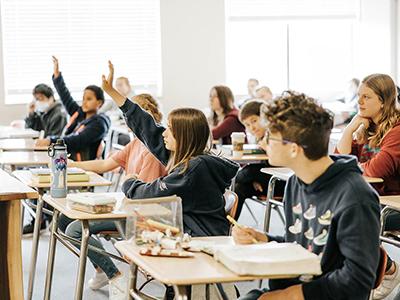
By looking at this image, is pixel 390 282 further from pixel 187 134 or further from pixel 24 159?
pixel 24 159

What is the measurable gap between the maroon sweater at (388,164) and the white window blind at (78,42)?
634cm

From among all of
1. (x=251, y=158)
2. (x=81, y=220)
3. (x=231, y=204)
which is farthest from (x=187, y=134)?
(x=251, y=158)

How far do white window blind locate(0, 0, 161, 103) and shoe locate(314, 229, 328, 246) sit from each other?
24.4 ft

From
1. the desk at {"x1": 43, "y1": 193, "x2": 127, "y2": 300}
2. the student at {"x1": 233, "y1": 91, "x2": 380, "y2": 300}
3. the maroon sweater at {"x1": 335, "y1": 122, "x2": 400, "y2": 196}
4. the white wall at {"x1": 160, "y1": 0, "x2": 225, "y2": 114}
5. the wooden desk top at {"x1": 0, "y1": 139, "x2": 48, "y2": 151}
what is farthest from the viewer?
the white wall at {"x1": 160, "y1": 0, "x2": 225, "y2": 114}

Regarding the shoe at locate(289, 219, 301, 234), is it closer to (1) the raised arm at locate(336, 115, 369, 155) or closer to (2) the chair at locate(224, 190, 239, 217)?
→ (2) the chair at locate(224, 190, 239, 217)

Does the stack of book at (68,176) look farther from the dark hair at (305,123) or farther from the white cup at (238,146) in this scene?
the dark hair at (305,123)

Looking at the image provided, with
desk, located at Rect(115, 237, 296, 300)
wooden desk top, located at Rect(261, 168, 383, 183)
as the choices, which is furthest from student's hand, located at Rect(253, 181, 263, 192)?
desk, located at Rect(115, 237, 296, 300)

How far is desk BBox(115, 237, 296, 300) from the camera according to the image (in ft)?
4.53

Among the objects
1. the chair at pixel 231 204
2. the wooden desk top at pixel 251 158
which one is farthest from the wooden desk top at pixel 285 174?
the chair at pixel 231 204

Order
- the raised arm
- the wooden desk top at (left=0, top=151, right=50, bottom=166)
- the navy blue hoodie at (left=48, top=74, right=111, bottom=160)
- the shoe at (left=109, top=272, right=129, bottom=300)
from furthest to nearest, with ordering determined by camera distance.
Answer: the navy blue hoodie at (left=48, top=74, right=111, bottom=160) < the wooden desk top at (left=0, top=151, right=50, bottom=166) < the raised arm < the shoe at (left=109, top=272, right=129, bottom=300)

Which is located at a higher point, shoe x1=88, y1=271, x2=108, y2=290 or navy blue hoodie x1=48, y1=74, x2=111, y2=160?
navy blue hoodie x1=48, y1=74, x2=111, y2=160

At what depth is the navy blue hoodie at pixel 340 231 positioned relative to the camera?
147 cm

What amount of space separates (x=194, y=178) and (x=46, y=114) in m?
3.64

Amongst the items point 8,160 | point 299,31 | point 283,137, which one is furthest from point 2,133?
point 299,31
